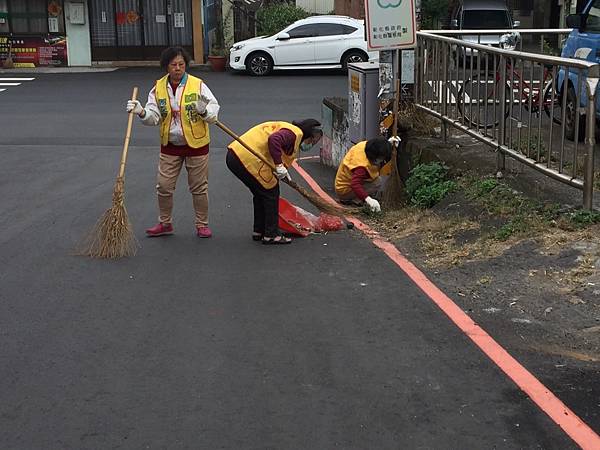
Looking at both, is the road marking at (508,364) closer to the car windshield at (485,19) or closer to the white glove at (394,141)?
the white glove at (394,141)

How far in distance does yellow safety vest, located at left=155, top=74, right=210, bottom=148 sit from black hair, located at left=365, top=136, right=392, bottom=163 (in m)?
1.84

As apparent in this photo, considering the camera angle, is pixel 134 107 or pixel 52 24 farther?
pixel 52 24

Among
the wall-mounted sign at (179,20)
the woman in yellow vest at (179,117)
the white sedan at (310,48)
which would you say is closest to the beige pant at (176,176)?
the woman in yellow vest at (179,117)

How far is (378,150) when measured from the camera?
872 centimetres

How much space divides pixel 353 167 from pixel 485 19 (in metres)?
21.2

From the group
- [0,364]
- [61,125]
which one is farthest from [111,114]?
[0,364]

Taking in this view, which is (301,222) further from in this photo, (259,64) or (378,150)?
(259,64)

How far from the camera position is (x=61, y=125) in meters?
16.8

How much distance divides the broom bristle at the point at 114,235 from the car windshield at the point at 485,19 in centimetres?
2315

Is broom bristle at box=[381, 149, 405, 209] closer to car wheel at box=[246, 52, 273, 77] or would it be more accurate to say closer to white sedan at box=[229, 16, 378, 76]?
white sedan at box=[229, 16, 378, 76]

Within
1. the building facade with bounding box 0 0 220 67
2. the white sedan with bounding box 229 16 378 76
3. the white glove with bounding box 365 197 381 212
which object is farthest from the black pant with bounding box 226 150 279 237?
the building facade with bounding box 0 0 220 67

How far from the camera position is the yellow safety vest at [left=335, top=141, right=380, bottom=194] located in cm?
897

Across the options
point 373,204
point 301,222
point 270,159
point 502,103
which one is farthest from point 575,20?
point 270,159

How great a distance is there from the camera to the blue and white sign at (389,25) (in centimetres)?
944
